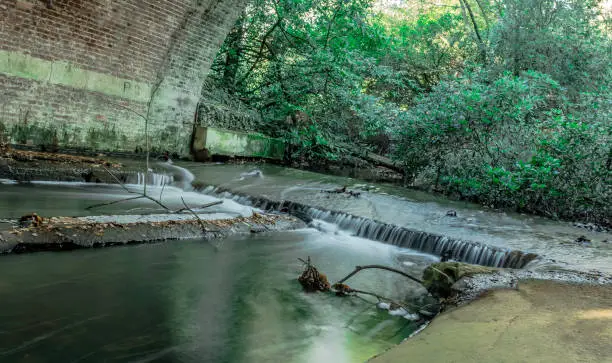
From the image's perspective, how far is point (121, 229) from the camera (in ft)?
18.7

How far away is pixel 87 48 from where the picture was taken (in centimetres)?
1014

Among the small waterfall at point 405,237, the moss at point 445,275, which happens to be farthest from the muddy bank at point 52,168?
the moss at point 445,275

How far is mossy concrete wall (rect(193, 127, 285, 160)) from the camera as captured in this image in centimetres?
1305

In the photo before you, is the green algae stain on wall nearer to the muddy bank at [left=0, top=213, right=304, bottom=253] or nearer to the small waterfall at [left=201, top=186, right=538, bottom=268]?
the small waterfall at [left=201, top=186, right=538, bottom=268]

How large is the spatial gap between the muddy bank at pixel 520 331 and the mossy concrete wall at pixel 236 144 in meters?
10.1

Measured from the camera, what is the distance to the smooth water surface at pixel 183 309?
3.29 m

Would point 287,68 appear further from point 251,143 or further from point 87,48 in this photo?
point 87,48

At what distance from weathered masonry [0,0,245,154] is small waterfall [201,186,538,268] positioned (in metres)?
3.72

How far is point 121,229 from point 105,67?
609 cm

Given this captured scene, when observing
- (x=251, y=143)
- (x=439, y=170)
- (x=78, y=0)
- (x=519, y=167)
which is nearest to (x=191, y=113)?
(x=251, y=143)

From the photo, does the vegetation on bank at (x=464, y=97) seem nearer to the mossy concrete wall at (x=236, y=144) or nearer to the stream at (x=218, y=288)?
the mossy concrete wall at (x=236, y=144)

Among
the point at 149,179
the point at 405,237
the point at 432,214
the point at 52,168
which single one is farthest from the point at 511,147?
the point at 52,168

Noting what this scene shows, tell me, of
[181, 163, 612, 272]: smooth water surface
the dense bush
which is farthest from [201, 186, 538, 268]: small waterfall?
the dense bush

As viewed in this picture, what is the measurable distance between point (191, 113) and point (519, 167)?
26.1 feet
